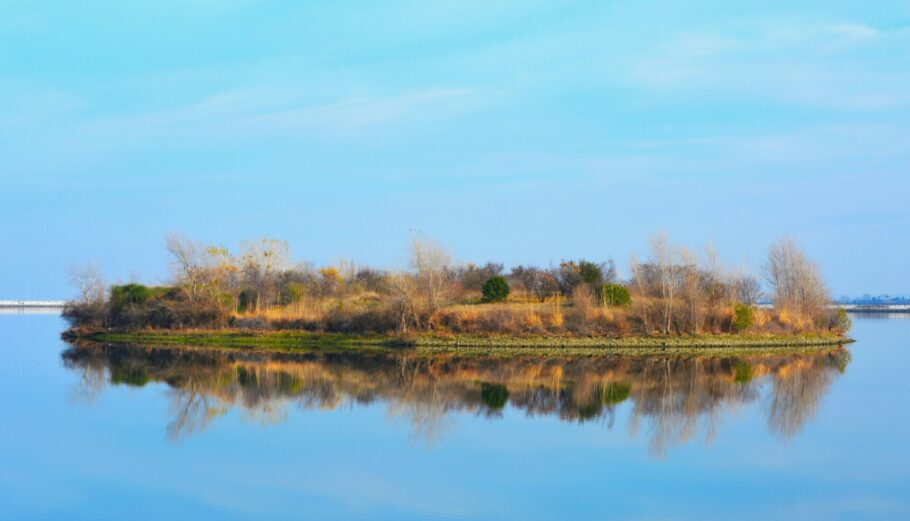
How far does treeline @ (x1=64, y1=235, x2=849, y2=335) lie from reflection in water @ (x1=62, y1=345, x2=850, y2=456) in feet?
14.9

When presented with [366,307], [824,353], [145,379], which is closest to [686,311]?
[824,353]

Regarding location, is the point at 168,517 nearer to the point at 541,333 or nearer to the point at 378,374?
the point at 378,374

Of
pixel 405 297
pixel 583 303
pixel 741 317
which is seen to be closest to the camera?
pixel 405 297

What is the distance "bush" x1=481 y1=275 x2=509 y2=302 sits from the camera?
4094 centimetres

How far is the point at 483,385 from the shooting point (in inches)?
912

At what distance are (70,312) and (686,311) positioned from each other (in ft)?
102

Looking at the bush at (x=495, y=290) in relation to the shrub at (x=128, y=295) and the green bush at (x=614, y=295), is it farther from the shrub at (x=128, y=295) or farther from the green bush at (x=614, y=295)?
the shrub at (x=128, y=295)

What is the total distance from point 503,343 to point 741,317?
10.5 metres

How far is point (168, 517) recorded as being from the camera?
416 inches

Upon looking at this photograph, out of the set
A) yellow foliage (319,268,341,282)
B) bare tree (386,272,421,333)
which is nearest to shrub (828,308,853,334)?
bare tree (386,272,421,333)

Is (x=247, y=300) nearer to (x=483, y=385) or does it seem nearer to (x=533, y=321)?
(x=533, y=321)

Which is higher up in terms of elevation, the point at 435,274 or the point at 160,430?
the point at 435,274

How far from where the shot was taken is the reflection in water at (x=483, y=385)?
18297mm

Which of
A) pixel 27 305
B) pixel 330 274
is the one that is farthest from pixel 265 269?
pixel 27 305
